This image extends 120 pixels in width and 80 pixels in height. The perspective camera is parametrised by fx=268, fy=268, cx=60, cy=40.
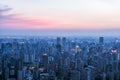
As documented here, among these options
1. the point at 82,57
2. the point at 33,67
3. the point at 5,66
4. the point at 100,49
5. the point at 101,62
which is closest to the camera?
the point at 5,66

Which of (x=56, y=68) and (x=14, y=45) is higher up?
(x=14, y=45)

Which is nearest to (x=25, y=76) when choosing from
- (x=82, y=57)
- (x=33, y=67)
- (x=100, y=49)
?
(x=33, y=67)

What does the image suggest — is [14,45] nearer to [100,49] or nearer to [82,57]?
[82,57]

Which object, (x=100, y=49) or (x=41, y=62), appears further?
(x=100, y=49)

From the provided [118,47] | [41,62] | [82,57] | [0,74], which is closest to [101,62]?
[82,57]

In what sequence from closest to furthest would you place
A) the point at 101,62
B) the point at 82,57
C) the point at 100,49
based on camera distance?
the point at 101,62, the point at 82,57, the point at 100,49

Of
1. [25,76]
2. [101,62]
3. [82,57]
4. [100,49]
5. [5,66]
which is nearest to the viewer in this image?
[25,76]

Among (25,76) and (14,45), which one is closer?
(25,76)

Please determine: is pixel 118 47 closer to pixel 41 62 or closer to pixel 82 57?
pixel 82 57

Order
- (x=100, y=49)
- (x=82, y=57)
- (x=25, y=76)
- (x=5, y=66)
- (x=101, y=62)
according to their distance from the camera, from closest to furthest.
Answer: (x=25, y=76), (x=5, y=66), (x=101, y=62), (x=82, y=57), (x=100, y=49)
